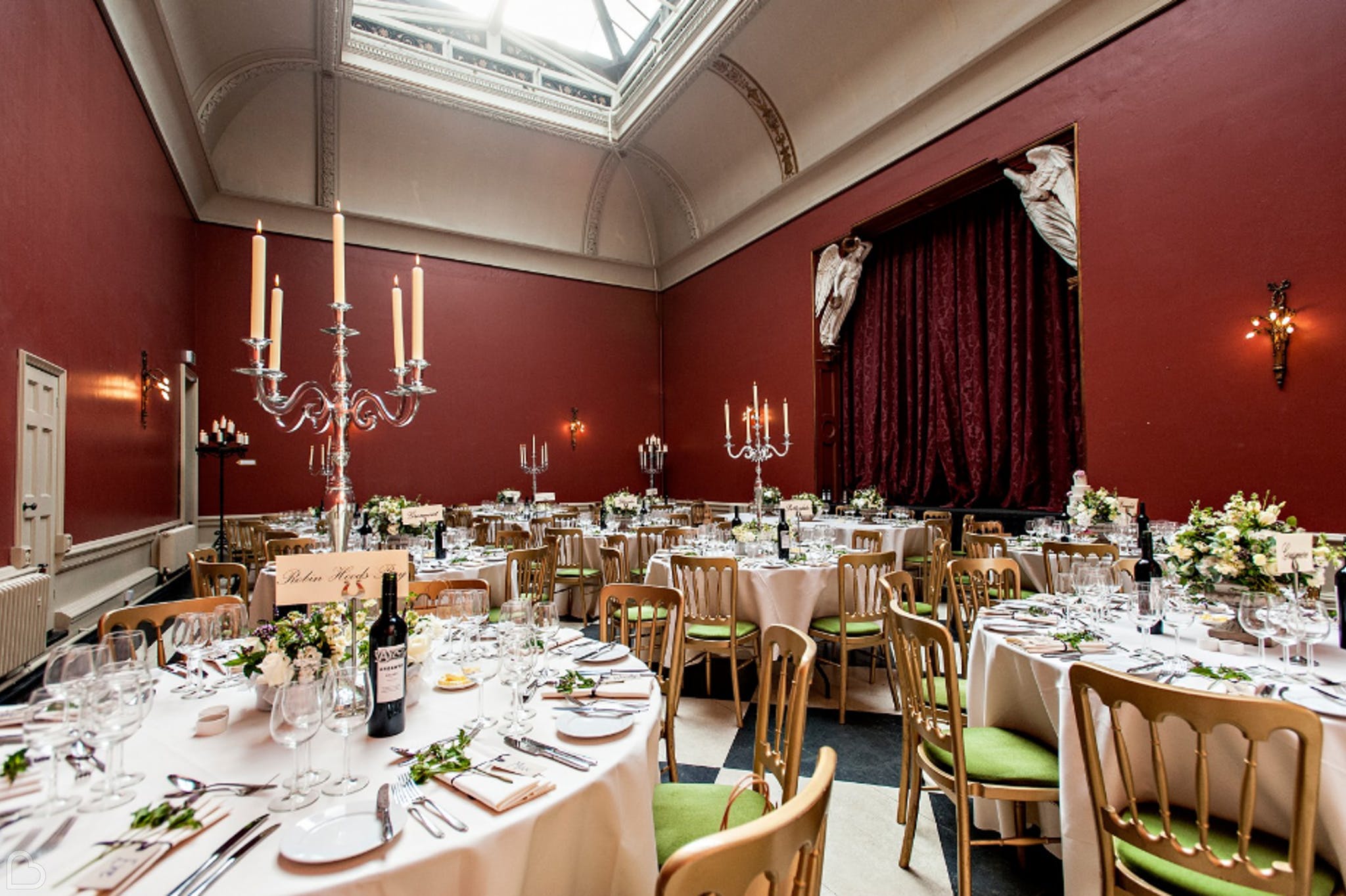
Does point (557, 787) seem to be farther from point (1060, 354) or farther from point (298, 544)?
point (1060, 354)

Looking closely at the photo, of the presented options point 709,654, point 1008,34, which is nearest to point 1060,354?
point 1008,34

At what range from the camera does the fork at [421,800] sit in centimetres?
116

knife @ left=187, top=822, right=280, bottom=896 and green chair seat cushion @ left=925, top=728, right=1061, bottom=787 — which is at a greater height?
knife @ left=187, top=822, right=280, bottom=896

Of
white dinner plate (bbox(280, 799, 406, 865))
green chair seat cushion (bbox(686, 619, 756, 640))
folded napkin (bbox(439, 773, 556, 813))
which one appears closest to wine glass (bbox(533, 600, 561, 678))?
folded napkin (bbox(439, 773, 556, 813))

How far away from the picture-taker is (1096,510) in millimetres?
5242

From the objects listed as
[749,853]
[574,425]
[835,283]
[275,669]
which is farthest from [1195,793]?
[574,425]

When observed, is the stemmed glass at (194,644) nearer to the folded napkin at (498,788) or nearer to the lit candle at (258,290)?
the lit candle at (258,290)

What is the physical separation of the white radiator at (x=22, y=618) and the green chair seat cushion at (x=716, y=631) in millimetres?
3280

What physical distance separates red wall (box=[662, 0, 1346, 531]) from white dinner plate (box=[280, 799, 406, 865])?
5.84 metres

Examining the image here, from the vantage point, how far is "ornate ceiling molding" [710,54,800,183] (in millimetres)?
8445

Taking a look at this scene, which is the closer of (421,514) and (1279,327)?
(421,514)

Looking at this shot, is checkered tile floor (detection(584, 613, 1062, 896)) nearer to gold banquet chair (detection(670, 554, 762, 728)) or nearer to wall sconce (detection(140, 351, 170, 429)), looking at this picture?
gold banquet chair (detection(670, 554, 762, 728))

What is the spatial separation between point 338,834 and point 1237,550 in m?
2.75

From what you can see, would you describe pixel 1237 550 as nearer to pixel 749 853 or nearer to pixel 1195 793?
pixel 1195 793
